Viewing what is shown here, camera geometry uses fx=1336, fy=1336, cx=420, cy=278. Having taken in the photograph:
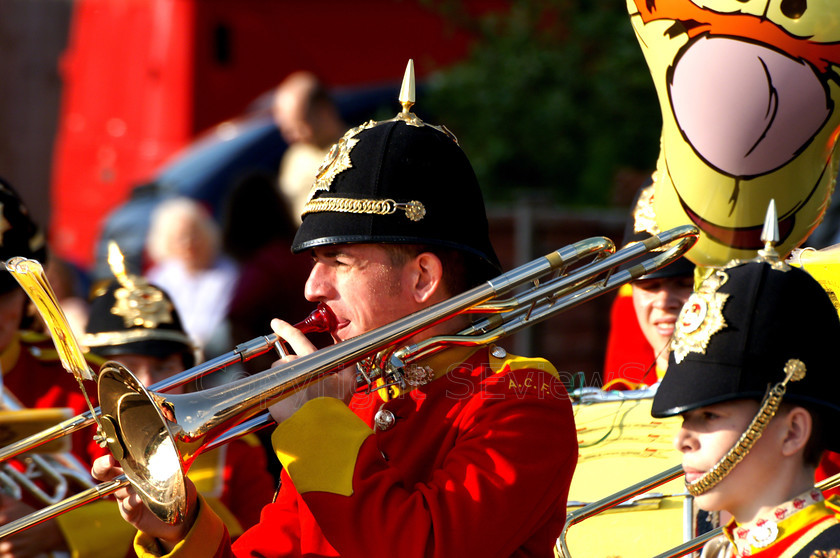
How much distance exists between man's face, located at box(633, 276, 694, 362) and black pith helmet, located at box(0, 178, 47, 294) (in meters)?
1.92

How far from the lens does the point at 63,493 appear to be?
13.0 feet

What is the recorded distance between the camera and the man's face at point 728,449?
96.3 inches

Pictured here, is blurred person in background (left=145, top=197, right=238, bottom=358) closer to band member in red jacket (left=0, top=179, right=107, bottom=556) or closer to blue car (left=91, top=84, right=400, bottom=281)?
blue car (left=91, top=84, right=400, bottom=281)

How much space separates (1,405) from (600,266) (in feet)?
6.66

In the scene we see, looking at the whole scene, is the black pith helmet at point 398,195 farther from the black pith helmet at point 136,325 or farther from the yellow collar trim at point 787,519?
the black pith helmet at point 136,325

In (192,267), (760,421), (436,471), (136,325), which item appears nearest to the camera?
(760,421)

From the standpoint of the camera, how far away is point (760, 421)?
2.42 m

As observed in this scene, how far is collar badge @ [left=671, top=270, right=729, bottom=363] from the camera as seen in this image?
2.48 m

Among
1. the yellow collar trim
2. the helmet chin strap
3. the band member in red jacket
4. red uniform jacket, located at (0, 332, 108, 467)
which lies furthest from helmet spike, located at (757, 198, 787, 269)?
red uniform jacket, located at (0, 332, 108, 467)

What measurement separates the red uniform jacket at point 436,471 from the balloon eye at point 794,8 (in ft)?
3.15

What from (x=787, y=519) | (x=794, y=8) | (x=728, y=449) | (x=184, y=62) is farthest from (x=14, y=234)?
(x=184, y=62)

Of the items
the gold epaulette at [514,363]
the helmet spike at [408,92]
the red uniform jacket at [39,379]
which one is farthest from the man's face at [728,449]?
the red uniform jacket at [39,379]

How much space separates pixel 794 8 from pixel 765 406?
1.02 m

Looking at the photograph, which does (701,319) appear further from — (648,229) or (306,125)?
(306,125)
